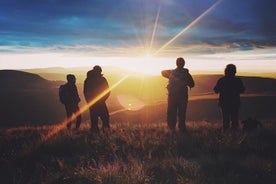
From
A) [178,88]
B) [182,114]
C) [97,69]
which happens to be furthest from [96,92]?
[182,114]

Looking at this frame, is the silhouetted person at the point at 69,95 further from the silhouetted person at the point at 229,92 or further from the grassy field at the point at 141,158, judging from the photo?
the silhouetted person at the point at 229,92

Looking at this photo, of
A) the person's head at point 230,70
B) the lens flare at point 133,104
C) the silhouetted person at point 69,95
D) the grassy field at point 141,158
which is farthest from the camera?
the lens flare at point 133,104

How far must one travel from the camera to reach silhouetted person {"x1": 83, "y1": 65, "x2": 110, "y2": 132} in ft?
41.1

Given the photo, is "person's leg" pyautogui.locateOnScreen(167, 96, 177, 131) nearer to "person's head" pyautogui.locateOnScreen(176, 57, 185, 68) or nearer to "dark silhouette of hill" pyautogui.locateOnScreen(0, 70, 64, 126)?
"person's head" pyautogui.locateOnScreen(176, 57, 185, 68)

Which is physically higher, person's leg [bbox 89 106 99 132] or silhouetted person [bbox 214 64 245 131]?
silhouetted person [bbox 214 64 245 131]

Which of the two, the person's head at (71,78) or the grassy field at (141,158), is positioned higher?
the person's head at (71,78)

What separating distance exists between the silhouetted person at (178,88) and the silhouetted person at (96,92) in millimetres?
1873

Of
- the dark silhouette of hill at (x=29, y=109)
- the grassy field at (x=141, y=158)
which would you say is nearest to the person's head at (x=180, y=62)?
the grassy field at (x=141, y=158)

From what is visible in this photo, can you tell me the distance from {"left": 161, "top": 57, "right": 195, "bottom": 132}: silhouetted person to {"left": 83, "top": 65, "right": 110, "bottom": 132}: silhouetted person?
1873mm

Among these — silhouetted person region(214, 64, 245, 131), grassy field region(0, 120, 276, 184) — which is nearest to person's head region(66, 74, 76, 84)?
grassy field region(0, 120, 276, 184)

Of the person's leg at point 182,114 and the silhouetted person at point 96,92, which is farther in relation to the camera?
the silhouetted person at point 96,92

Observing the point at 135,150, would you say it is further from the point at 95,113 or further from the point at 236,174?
the point at 95,113

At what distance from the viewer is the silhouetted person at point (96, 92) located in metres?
12.5

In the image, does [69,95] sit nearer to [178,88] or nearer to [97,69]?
[97,69]
